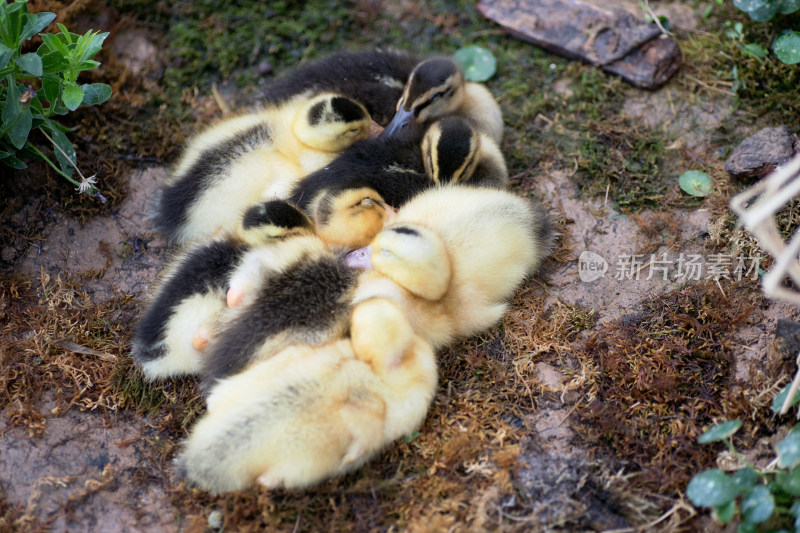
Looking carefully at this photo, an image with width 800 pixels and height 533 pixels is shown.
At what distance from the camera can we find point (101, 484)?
2.92 metres

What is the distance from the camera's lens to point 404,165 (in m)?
3.62

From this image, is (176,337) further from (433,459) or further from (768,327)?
(768,327)

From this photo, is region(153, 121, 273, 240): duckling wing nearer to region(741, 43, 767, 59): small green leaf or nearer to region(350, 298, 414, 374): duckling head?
region(350, 298, 414, 374): duckling head

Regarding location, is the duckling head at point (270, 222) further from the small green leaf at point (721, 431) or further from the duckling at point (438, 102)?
the small green leaf at point (721, 431)

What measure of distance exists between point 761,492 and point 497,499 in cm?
97

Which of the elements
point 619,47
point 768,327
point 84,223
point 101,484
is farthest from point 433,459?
point 619,47

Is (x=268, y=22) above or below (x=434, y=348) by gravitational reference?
above

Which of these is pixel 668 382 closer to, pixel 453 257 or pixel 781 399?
pixel 781 399

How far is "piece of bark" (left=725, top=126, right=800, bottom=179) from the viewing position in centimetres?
370

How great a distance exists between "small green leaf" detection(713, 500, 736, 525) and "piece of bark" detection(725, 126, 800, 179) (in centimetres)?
200

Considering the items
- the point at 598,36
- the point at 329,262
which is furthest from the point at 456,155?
the point at 598,36

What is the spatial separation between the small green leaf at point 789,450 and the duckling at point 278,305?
69.9 inches

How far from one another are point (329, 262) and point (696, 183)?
2.19m
